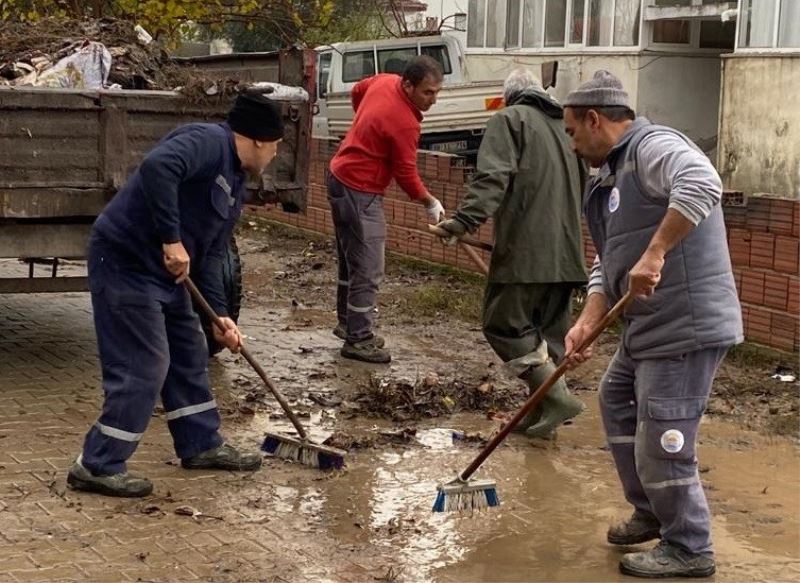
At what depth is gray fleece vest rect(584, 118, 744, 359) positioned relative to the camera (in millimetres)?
4461

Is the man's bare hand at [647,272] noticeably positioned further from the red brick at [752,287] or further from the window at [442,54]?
the window at [442,54]

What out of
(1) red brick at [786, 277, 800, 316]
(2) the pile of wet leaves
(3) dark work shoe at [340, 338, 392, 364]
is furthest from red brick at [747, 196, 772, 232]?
(3) dark work shoe at [340, 338, 392, 364]

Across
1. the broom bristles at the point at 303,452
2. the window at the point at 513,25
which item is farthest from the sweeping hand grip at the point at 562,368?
the window at the point at 513,25

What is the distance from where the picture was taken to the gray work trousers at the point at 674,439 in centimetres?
450

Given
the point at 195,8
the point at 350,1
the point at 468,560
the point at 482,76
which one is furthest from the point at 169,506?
the point at 350,1

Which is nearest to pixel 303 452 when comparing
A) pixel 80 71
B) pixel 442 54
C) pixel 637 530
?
pixel 637 530

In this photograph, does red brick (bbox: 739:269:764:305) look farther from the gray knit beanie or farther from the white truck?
the white truck

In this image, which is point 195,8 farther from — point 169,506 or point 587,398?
point 169,506

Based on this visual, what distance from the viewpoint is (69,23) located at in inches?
356

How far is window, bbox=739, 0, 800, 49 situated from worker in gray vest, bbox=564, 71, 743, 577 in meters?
12.7

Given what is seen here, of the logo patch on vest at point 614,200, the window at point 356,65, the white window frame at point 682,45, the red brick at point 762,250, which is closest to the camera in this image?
the logo patch on vest at point 614,200

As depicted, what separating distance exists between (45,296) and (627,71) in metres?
12.6

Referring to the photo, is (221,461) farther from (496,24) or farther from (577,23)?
(496,24)

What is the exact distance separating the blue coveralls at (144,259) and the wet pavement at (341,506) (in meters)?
0.39
